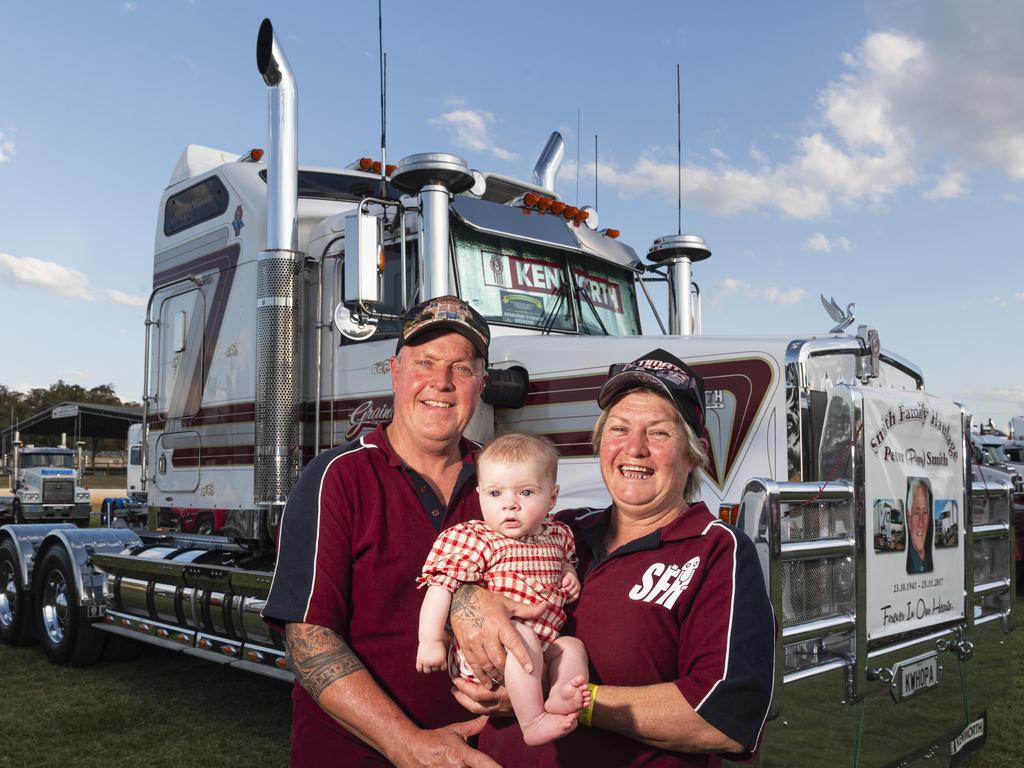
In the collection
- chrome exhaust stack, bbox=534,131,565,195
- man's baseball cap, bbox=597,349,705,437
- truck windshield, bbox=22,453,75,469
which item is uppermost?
chrome exhaust stack, bbox=534,131,565,195

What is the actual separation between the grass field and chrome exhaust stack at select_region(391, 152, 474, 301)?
9.23ft

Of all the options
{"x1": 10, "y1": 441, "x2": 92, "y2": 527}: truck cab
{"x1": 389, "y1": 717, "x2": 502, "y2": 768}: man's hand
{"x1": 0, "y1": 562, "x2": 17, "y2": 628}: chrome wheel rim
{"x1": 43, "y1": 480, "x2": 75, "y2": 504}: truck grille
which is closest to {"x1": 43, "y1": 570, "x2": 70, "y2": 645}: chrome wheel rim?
{"x1": 0, "y1": 562, "x2": 17, "y2": 628}: chrome wheel rim

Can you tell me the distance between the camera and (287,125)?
225 inches

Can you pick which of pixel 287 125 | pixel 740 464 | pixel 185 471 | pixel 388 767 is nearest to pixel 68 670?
pixel 185 471

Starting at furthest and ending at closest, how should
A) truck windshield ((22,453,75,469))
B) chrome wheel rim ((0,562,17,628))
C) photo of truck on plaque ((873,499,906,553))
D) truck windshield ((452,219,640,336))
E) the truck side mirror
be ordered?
truck windshield ((22,453,75,469)) < chrome wheel rim ((0,562,17,628)) < truck windshield ((452,219,640,336)) < the truck side mirror < photo of truck on plaque ((873,499,906,553))

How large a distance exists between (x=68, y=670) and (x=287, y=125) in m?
4.79

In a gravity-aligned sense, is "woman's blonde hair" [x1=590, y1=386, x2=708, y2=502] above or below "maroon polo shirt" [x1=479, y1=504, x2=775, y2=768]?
above

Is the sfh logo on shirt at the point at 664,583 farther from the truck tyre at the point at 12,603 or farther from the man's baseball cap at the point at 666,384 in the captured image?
the truck tyre at the point at 12,603

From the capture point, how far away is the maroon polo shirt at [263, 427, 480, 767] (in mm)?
2197

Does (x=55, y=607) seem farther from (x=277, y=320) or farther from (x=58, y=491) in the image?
(x=58, y=491)

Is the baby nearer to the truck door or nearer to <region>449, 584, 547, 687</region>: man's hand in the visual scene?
<region>449, 584, 547, 687</region>: man's hand

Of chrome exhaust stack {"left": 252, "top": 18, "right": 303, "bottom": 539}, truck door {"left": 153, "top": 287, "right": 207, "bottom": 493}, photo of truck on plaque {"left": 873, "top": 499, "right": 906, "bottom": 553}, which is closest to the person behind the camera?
photo of truck on plaque {"left": 873, "top": 499, "right": 906, "bottom": 553}

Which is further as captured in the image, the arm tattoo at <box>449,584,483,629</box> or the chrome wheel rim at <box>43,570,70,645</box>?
the chrome wheel rim at <box>43,570,70,645</box>

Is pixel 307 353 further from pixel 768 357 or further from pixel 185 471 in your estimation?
pixel 768 357
